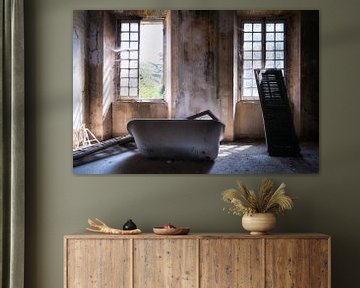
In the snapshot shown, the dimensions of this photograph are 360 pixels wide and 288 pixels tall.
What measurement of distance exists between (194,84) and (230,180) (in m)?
0.88

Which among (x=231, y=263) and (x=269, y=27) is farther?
(x=269, y=27)

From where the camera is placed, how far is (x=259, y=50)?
24.6 ft

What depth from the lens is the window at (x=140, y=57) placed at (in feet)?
24.6

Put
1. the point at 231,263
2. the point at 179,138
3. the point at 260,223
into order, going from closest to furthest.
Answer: the point at 231,263
the point at 260,223
the point at 179,138

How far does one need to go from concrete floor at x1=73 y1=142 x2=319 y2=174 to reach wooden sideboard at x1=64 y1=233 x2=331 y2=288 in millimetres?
745

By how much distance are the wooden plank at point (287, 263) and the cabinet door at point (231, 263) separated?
0.07m

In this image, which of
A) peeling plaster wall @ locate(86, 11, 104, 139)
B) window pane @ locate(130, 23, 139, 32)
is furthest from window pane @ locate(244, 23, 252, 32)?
peeling plaster wall @ locate(86, 11, 104, 139)

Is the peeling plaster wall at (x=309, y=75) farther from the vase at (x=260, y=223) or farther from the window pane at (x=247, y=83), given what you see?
the vase at (x=260, y=223)

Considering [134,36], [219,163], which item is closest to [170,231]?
[219,163]

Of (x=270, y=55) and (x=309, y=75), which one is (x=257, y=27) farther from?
(x=309, y=75)

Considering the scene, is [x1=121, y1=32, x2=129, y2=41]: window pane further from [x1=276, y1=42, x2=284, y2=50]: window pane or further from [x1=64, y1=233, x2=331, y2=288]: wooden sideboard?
[x1=64, y1=233, x2=331, y2=288]: wooden sideboard

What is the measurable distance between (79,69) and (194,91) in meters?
1.01

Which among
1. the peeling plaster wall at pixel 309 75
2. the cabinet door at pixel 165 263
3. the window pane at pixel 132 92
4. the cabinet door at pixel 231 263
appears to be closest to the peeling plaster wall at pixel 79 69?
the window pane at pixel 132 92

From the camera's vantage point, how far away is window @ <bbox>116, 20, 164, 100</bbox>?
7.48 m
